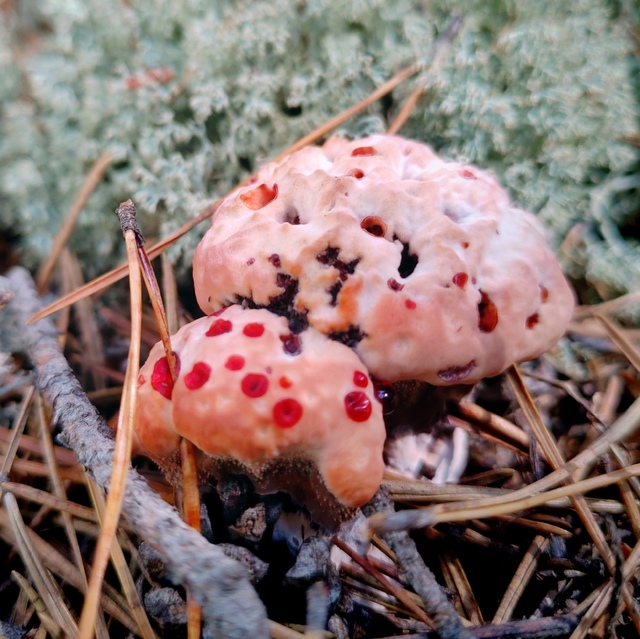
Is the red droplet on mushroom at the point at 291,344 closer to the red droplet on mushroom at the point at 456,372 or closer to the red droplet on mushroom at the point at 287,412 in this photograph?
the red droplet on mushroom at the point at 287,412

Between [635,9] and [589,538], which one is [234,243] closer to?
[589,538]

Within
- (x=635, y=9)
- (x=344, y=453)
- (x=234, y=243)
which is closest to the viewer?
(x=344, y=453)

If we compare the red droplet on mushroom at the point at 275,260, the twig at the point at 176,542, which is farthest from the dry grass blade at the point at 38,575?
the red droplet on mushroom at the point at 275,260

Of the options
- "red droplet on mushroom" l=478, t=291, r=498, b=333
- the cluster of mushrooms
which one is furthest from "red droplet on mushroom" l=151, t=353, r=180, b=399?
"red droplet on mushroom" l=478, t=291, r=498, b=333

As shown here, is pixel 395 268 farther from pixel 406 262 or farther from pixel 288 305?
pixel 288 305

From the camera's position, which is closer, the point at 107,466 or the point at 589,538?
the point at 107,466

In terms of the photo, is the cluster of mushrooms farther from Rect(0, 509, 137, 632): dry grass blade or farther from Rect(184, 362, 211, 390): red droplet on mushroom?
Rect(0, 509, 137, 632): dry grass blade

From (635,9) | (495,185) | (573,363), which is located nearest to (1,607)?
(495,185)

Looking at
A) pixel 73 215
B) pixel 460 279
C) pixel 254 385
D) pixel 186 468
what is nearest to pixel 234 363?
pixel 254 385
